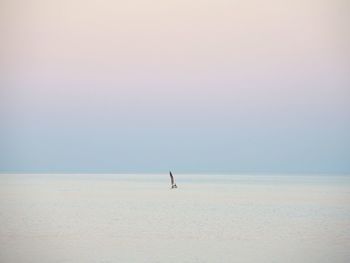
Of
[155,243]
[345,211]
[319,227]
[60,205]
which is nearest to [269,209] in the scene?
[345,211]

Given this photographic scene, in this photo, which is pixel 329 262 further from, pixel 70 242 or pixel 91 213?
pixel 91 213

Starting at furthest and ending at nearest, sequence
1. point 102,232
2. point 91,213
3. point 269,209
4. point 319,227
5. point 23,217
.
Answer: point 269,209
point 91,213
point 23,217
point 319,227
point 102,232

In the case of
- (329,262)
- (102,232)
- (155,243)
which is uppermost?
(102,232)

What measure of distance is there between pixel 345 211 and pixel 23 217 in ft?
65.1

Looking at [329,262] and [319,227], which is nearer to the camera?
[329,262]

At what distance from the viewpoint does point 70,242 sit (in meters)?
26.0

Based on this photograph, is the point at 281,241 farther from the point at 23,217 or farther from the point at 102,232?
the point at 23,217

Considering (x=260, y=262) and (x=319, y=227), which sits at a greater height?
(x=319, y=227)

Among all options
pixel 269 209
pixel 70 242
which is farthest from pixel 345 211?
pixel 70 242

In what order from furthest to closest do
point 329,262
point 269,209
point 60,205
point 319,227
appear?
1. point 60,205
2. point 269,209
3. point 319,227
4. point 329,262

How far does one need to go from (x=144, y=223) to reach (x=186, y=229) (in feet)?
11.5

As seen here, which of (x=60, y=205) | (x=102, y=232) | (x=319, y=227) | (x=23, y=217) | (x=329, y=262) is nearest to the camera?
(x=329, y=262)

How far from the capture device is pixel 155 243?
84.8 ft

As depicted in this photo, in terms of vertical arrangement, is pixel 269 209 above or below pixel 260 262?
above
